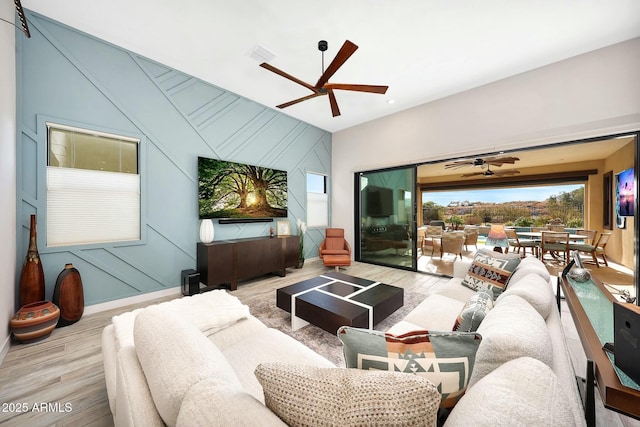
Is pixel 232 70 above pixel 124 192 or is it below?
above

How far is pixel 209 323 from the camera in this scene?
1.57 m

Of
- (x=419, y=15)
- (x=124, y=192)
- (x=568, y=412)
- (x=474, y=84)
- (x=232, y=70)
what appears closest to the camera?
(x=568, y=412)

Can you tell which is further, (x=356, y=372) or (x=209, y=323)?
(x=209, y=323)

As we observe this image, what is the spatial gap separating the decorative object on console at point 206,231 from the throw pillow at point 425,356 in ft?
10.8

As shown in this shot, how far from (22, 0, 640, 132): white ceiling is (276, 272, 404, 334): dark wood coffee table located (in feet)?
9.72

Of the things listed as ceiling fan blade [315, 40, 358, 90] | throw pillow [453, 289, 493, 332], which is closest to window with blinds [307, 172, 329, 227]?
ceiling fan blade [315, 40, 358, 90]

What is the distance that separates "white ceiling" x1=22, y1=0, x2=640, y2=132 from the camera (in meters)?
2.34

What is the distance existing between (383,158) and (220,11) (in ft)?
11.9

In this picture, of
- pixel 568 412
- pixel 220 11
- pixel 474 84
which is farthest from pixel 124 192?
pixel 474 84

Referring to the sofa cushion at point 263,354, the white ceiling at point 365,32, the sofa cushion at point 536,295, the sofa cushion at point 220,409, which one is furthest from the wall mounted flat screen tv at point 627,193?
the sofa cushion at point 220,409

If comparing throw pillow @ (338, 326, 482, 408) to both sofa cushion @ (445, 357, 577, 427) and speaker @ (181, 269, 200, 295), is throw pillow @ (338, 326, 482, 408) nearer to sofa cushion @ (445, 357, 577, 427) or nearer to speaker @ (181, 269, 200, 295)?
sofa cushion @ (445, 357, 577, 427)

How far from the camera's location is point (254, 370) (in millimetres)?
784

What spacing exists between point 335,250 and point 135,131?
388 centimetres

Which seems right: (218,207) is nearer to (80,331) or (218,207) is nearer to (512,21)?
(80,331)
